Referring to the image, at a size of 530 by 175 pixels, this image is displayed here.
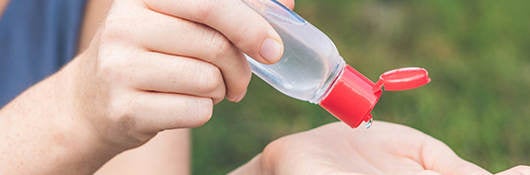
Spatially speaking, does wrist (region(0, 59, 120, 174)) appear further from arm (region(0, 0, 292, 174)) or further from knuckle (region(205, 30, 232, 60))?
knuckle (region(205, 30, 232, 60))

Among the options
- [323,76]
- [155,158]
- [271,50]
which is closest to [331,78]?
[323,76]

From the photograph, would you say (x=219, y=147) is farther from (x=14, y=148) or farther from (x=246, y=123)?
(x=14, y=148)

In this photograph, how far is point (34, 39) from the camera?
1.64 m

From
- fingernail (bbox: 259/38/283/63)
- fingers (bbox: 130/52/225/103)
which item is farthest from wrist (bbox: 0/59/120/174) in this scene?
fingernail (bbox: 259/38/283/63)

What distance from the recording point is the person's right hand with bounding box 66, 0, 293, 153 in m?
0.97

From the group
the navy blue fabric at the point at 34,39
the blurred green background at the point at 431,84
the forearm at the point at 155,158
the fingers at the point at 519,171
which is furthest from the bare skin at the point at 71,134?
the blurred green background at the point at 431,84

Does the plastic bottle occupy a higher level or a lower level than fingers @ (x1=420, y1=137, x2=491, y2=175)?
higher

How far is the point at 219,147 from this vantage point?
93.8 inches

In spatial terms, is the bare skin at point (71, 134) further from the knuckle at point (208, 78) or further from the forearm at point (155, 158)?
the forearm at point (155, 158)

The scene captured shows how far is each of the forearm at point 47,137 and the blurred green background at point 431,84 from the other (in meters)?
1.12

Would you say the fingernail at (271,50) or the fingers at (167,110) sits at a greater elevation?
the fingernail at (271,50)

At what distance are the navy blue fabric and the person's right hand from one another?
0.55m

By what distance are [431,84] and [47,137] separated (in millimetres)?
1423

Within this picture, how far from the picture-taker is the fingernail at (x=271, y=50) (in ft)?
3.21
